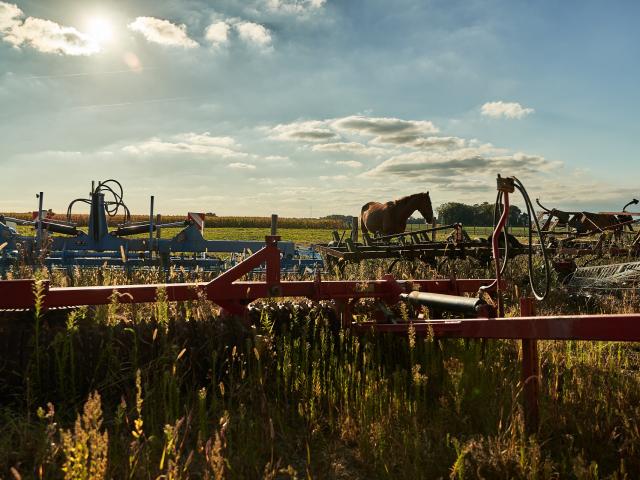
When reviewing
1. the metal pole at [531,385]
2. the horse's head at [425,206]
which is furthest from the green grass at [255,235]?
the metal pole at [531,385]

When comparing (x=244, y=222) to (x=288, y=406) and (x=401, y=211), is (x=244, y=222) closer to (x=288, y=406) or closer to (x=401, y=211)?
(x=401, y=211)

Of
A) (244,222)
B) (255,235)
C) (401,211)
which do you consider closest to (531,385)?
(401,211)

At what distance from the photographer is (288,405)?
3523 mm

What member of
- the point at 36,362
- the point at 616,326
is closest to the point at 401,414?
the point at 616,326

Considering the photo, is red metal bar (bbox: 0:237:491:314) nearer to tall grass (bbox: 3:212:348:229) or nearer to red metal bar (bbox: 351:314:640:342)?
red metal bar (bbox: 351:314:640:342)

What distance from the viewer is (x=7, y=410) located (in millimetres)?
3289

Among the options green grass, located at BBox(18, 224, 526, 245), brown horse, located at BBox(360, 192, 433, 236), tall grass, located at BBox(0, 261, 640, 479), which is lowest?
tall grass, located at BBox(0, 261, 640, 479)

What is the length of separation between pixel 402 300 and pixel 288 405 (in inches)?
58.5

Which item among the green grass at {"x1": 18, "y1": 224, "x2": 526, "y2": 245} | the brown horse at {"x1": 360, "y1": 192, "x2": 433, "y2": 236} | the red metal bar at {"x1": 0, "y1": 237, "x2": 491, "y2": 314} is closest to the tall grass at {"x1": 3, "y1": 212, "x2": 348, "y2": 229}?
the green grass at {"x1": 18, "y1": 224, "x2": 526, "y2": 245}

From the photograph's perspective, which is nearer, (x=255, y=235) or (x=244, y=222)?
(x=255, y=235)

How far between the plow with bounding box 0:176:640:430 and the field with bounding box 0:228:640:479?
152mm

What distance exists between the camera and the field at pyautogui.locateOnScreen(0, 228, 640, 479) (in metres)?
2.80

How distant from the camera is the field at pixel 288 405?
280 centimetres

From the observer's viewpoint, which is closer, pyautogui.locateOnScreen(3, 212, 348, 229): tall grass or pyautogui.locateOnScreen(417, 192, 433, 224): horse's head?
pyautogui.locateOnScreen(417, 192, 433, 224): horse's head
